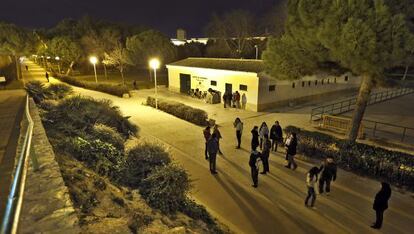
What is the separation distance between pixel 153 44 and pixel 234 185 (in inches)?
1061

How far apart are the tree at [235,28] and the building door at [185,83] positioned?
1872cm

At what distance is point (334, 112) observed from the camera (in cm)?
1950

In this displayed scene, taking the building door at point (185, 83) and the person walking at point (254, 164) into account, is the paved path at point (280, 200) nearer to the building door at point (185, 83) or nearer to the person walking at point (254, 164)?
the person walking at point (254, 164)

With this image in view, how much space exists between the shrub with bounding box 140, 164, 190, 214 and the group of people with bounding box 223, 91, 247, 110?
45.0ft

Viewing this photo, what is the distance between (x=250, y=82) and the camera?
1925cm

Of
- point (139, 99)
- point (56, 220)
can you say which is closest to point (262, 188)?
point (56, 220)

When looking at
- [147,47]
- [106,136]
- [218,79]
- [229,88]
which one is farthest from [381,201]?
[147,47]

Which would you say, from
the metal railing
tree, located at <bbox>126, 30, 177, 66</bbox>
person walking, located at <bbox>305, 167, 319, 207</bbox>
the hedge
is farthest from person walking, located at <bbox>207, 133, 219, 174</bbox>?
tree, located at <bbox>126, 30, 177, 66</bbox>

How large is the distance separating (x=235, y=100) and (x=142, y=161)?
13532 millimetres

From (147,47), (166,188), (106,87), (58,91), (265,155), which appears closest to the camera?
(166,188)

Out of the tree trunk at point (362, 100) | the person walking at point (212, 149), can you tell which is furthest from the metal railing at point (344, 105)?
the person walking at point (212, 149)

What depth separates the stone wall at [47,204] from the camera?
11.4 ft

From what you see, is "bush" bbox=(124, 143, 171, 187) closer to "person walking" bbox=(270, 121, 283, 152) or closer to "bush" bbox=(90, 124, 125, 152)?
"bush" bbox=(90, 124, 125, 152)

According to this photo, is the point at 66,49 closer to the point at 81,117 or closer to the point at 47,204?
the point at 81,117
